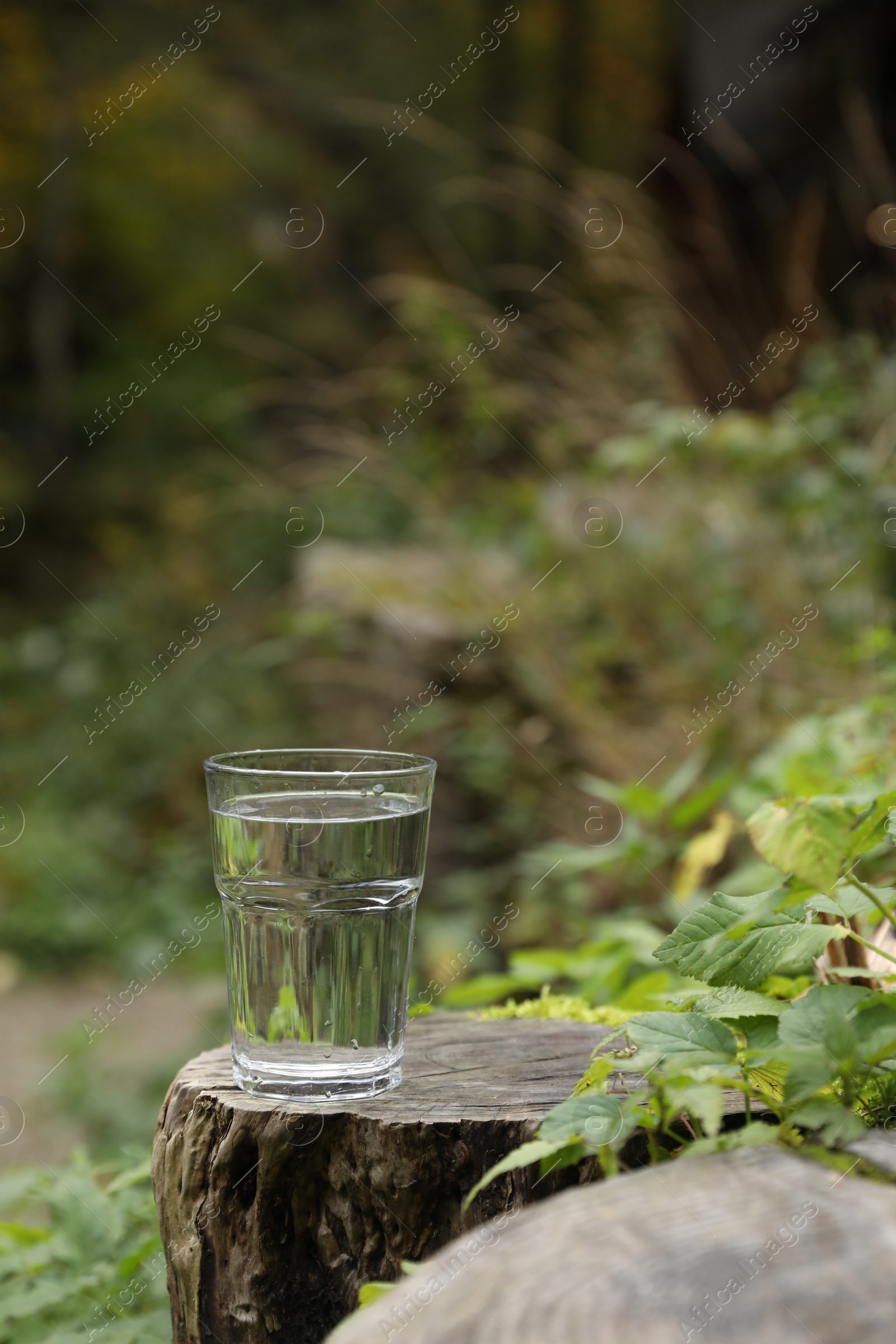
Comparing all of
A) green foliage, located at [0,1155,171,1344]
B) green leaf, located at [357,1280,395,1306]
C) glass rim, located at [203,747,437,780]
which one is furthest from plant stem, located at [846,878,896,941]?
green foliage, located at [0,1155,171,1344]

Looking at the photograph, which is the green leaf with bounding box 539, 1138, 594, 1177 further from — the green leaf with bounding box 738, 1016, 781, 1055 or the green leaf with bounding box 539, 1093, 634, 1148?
the green leaf with bounding box 738, 1016, 781, 1055

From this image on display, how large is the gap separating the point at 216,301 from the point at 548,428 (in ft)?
20.2

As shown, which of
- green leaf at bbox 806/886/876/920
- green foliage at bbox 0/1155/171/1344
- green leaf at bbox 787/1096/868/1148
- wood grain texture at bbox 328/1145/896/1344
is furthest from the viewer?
green foliage at bbox 0/1155/171/1344

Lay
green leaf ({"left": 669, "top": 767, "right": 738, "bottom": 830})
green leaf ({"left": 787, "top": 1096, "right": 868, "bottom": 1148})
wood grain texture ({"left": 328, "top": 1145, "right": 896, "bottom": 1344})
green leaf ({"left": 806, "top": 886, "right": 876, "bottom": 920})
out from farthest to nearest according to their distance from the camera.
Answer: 1. green leaf ({"left": 669, "top": 767, "right": 738, "bottom": 830})
2. green leaf ({"left": 806, "top": 886, "right": 876, "bottom": 920})
3. green leaf ({"left": 787, "top": 1096, "right": 868, "bottom": 1148})
4. wood grain texture ({"left": 328, "top": 1145, "right": 896, "bottom": 1344})

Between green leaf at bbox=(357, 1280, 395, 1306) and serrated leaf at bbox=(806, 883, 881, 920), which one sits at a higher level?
serrated leaf at bbox=(806, 883, 881, 920)

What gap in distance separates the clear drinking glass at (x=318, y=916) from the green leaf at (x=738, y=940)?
0.29m

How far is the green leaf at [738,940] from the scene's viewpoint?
106cm

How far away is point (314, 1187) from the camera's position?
1.20 m

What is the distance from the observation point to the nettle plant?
2.94ft

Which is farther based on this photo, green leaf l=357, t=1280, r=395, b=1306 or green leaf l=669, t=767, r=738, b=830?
green leaf l=669, t=767, r=738, b=830

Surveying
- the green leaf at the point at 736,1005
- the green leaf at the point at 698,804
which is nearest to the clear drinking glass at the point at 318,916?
the green leaf at the point at 736,1005

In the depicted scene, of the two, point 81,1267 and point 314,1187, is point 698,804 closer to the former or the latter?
point 314,1187

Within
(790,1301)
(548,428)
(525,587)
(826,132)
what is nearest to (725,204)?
(826,132)

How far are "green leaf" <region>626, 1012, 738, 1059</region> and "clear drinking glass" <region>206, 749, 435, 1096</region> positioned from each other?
29 cm
